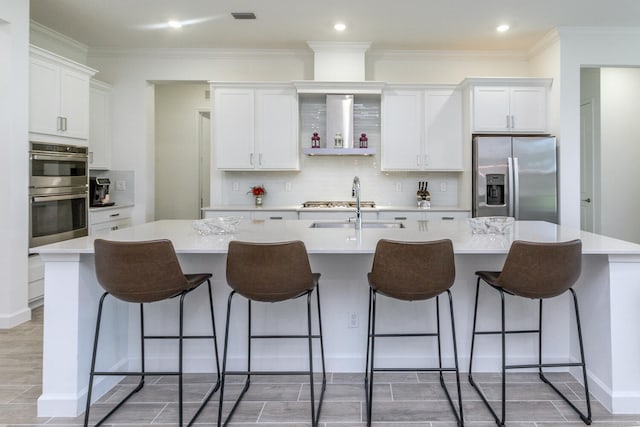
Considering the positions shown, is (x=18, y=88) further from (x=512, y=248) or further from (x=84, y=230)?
(x=512, y=248)

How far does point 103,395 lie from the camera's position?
2.32 metres

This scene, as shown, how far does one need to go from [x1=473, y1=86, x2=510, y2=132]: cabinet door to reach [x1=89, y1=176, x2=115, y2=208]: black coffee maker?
4.35 metres

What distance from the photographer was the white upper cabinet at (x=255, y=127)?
4910mm

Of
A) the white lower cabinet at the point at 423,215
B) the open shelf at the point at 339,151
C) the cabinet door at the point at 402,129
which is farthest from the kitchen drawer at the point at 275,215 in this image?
the cabinet door at the point at 402,129

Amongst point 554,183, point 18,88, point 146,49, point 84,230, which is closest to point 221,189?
point 84,230

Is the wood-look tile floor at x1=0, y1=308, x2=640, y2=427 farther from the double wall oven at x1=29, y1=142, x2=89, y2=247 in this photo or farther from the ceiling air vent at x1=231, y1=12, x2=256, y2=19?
the ceiling air vent at x1=231, y1=12, x2=256, y2=19

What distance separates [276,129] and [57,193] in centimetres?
235

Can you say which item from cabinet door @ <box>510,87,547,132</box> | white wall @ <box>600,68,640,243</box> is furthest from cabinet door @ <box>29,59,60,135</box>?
white wall @ <box>600,68,640,243</box>

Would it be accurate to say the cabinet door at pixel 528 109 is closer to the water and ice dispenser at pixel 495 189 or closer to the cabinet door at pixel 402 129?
the water and ice dispenser at pixel 495 189

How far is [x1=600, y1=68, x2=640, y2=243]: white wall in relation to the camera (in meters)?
5.39

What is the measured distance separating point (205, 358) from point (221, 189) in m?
2.96

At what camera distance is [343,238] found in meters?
2.39

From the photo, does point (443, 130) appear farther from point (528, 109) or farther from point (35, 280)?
point (35, 280)

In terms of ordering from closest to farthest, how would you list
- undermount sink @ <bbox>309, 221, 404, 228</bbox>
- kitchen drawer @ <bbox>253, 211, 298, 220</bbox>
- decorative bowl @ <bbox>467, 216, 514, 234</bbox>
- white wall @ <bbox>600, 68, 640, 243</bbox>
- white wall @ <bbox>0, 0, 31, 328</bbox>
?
decorative bowl @ <bbox>467, 216, 514, 234</bbox>
white wall @ <bbox>0, 0, 31, 328</bbox>
undermount sink @ <bbox>309, 221, 404, 228</bbox>
kitchen drawer @ <bbox>253, 211, 298, 220</bbox>
white wall @ <bbox>600, 68, 640, 243</bbox>
